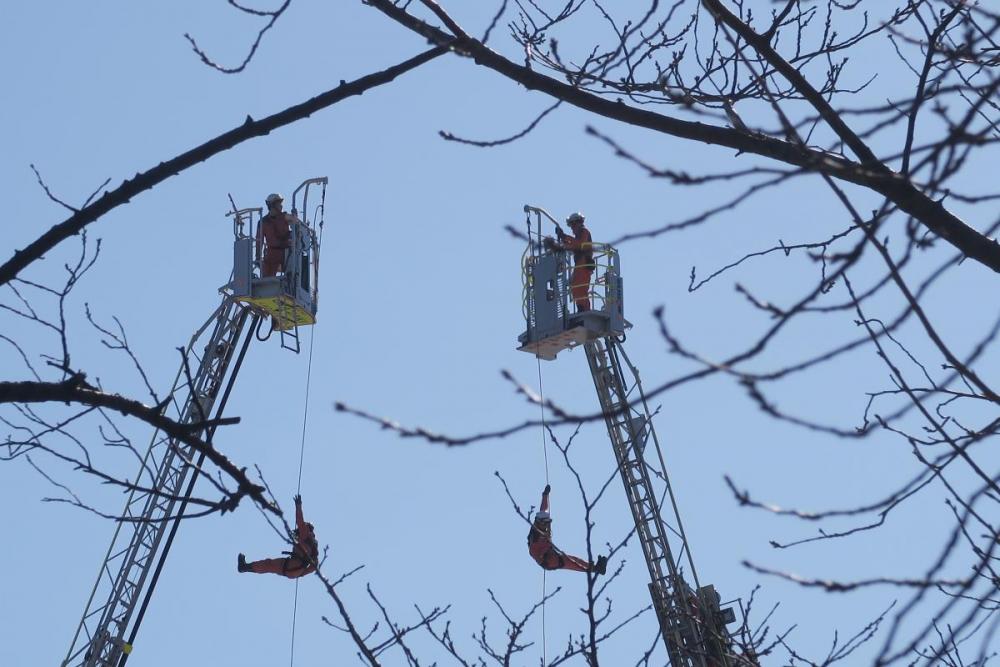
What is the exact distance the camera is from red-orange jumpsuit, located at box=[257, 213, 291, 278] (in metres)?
21.2

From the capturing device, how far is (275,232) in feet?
69.7

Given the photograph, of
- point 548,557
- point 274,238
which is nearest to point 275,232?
point 274,238

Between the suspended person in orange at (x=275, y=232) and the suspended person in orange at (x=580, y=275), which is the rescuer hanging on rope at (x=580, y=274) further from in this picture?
the suspended person in orange at (x=275, y=232)

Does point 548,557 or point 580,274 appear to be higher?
point 580,274

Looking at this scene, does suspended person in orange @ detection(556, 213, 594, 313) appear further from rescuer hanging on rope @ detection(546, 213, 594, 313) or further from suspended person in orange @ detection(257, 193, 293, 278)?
suspended person in orange @ detection(257, 193, 293, 278)

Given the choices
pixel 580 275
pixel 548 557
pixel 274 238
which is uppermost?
pixel 274 238

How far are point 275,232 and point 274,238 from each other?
0.08 metres

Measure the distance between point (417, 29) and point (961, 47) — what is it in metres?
1.68

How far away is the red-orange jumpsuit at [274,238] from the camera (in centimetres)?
2117

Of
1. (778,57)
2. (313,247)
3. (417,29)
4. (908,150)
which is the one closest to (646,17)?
(778,57)

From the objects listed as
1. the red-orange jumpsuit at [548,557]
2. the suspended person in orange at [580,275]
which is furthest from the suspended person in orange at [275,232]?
the red-orange jumpsuit at [548,557]

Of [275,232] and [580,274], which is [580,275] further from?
[275,232]

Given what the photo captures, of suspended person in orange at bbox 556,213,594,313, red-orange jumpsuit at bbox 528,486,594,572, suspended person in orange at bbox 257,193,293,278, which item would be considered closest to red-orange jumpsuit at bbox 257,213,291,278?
suspended person in orange at bbox 257,193,293,278

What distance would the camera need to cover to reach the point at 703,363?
375 centimetres
